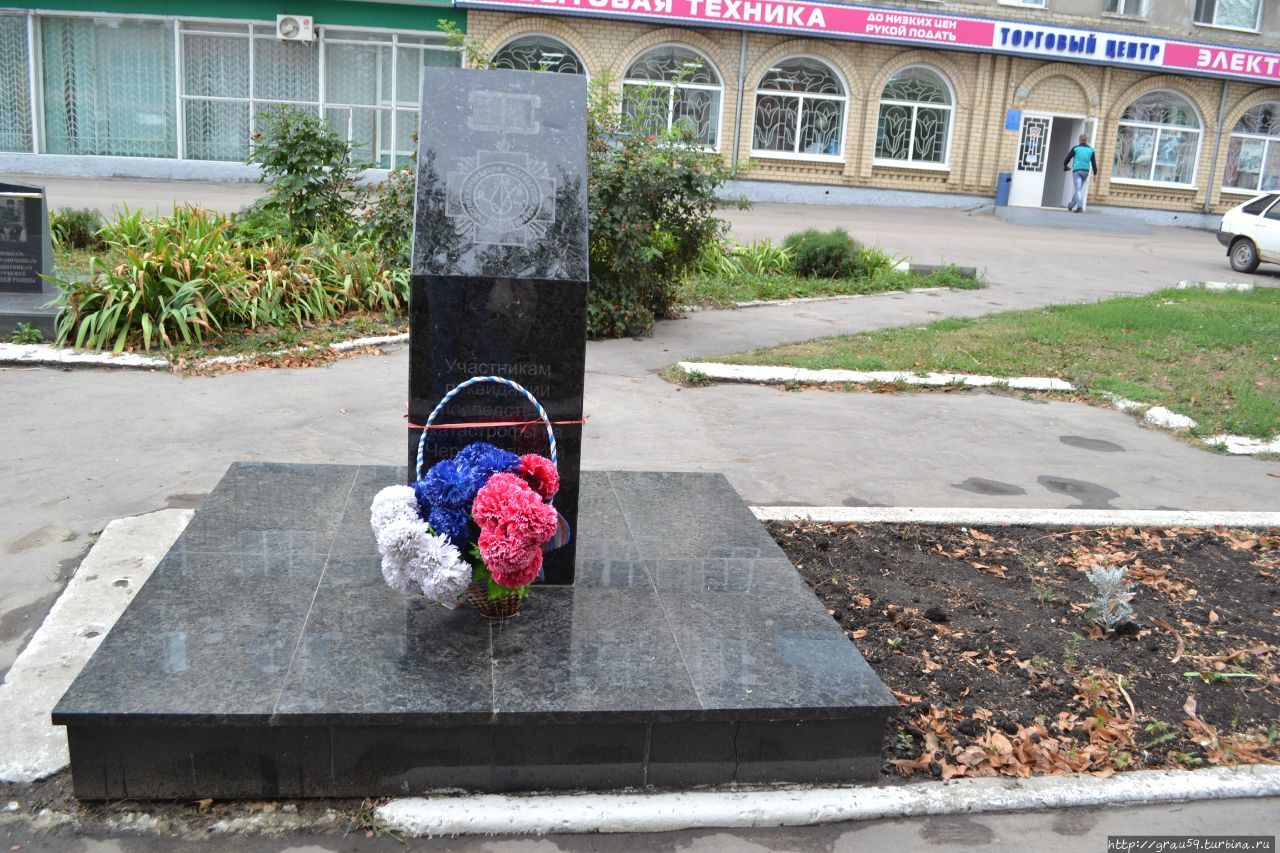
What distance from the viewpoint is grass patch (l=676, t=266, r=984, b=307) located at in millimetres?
13773

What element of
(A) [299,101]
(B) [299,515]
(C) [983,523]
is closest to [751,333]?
(C) [983,523]

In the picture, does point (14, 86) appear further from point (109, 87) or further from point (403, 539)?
point (403, 539)

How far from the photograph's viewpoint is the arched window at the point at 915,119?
2920cm

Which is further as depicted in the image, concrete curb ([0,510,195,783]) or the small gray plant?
the small gray plant

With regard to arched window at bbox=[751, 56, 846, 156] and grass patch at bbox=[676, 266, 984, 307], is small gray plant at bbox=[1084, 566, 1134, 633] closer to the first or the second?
grass patch at bbox=[676, 266, 984, 307]

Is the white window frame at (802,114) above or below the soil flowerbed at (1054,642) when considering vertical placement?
above

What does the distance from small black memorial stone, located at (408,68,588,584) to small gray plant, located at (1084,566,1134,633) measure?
239 centimetres

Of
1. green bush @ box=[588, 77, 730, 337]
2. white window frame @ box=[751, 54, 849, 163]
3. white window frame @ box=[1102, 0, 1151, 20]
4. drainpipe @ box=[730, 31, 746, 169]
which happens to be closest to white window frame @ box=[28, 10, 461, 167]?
drainpipe @ box=[730, 31, 746, 169]

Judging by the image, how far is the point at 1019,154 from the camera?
30156 mm

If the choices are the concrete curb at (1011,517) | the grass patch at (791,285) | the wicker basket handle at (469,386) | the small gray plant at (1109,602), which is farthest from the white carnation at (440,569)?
the grass patch at (791,285)

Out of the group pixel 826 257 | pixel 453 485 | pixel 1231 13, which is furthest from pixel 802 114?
pixel 453 485

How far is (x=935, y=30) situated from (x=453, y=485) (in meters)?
27.4

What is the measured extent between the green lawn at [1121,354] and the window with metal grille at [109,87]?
839 inches

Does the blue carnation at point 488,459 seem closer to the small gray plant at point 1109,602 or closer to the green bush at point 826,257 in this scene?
the small gray plant at point 1109,602
